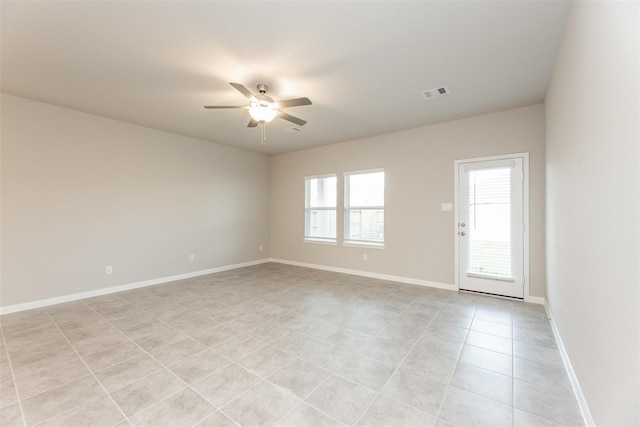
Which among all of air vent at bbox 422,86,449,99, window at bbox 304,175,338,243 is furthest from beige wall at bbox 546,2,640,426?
window at bbox 304,175,338,243

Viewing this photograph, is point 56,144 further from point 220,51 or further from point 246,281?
point 246,281

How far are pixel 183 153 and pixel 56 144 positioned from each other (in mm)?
1773

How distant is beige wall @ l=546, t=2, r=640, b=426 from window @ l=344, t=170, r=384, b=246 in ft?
10.1

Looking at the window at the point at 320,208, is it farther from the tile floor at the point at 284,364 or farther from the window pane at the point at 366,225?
the tile floor at the point at 284,364

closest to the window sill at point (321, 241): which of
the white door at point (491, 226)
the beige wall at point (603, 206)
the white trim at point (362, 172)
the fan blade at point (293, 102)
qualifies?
the white trim at point (362, 172)

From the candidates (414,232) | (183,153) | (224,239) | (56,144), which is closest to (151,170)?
(183,153)

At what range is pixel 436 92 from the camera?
3262 mm

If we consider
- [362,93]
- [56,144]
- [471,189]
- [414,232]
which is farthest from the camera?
[414,232]

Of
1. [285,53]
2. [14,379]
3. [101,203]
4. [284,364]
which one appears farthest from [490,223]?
[101,203]

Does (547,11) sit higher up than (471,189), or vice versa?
(547,11)

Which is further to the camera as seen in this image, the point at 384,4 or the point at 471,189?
the point at 471,189

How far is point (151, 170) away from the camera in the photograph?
4695mm

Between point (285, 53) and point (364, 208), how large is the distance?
11.3 feet

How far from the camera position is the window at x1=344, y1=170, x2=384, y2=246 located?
204 inches
